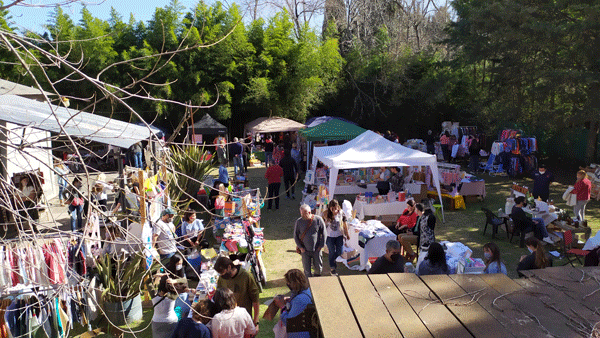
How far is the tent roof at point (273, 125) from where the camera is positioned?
1858 cm

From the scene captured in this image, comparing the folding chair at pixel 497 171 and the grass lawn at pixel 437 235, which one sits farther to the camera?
the folding chair at pixel 497 171

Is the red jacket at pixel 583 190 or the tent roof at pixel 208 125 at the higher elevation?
the tent roof at pixel 208 125

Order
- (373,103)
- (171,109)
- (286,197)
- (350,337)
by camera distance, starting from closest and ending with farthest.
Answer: (350,337), (286,197), (171,109), (373,103)

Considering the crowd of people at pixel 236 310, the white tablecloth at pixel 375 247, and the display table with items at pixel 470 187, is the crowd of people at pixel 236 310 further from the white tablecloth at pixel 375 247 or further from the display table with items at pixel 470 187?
the display table with items at pixel 470 187

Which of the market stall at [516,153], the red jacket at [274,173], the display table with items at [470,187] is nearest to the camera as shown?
the red jacket at [274,173]

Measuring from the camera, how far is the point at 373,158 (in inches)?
408

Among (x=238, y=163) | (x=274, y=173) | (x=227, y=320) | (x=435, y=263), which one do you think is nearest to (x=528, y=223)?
(x=435, y=263)

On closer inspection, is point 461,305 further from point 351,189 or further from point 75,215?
point 351,189

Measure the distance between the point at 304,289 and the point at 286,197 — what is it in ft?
29.0

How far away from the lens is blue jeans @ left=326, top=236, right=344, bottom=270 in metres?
7.25

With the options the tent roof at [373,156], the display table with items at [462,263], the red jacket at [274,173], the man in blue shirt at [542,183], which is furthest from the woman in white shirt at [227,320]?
the man in blue shirt at [542,183]

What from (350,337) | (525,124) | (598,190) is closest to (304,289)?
(350,337)

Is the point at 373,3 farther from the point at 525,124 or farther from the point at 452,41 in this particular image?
the point at 525,124

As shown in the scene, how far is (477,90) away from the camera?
21547 millimetres
